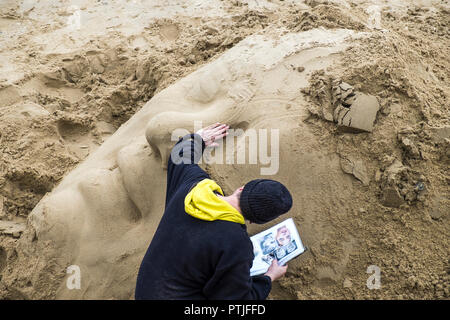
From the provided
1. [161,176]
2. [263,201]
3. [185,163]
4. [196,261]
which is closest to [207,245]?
[196,261]

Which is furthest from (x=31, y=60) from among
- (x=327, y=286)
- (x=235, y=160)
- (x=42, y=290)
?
(x=327, y=286)

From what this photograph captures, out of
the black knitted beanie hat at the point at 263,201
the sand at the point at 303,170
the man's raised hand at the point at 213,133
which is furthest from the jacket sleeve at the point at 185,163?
the black knitted beanie hat at the point at 263,201

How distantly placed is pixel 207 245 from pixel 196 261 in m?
0.10

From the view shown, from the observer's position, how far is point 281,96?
2.27 m

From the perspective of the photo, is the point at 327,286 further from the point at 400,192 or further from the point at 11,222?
the point at 11,222

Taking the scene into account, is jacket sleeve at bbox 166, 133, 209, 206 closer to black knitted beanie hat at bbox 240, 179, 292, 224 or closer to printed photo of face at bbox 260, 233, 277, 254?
black knitted beanie hat at bbox 240, 179, 292, 224

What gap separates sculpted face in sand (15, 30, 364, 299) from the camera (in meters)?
2.11

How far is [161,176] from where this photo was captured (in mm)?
2260

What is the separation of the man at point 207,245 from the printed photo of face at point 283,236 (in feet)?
1.22

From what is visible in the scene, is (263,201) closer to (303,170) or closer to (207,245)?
(207,245)

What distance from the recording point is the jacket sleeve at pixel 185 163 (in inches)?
75.4

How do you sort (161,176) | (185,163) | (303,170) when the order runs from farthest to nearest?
(161,176)
(303,170)
(185,163)

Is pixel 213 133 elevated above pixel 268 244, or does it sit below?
above

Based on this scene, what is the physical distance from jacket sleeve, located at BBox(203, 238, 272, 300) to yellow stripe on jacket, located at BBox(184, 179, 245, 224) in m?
0.17
